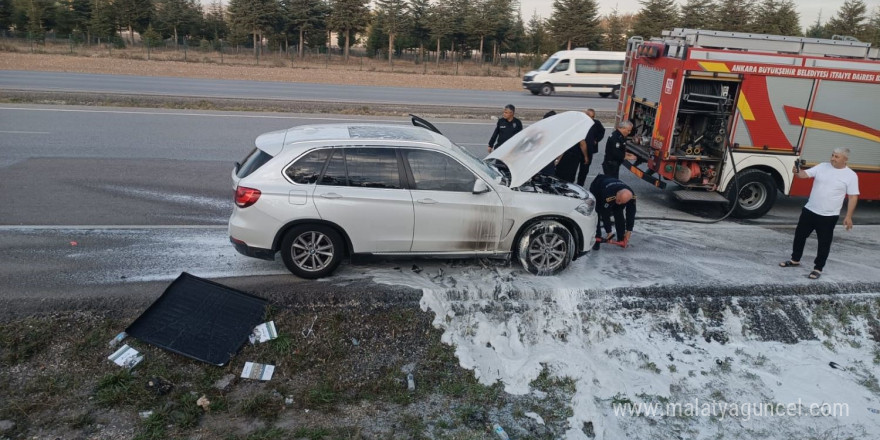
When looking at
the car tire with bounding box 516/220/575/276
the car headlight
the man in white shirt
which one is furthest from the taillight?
the man in white shirt

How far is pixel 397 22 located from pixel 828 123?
4507 cm

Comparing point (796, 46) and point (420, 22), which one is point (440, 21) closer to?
point (420, 22)

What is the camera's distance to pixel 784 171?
1046 centimetres

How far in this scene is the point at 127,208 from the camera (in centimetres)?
933

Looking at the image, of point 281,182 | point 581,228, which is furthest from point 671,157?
point 281,182

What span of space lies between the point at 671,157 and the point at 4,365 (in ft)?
31.1

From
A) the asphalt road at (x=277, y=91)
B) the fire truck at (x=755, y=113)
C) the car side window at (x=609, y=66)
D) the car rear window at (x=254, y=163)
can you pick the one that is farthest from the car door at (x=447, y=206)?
the car side window at (x=609, y=66)

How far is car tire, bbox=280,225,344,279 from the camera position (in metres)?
6.49

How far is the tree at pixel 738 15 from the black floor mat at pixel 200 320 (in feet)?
174

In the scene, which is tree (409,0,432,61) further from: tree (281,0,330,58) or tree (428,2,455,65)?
tree (281,0,330,58)

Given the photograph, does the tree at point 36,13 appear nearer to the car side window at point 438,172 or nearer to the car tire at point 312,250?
the car tire at point 312,250

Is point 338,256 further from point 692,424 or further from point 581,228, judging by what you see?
point 692,424

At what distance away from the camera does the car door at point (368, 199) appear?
6.44 metres

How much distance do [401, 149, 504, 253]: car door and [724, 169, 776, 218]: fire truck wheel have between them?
225 inches
